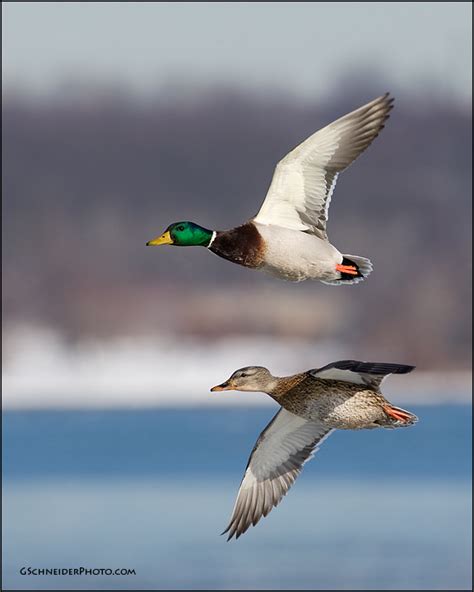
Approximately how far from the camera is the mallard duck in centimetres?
959

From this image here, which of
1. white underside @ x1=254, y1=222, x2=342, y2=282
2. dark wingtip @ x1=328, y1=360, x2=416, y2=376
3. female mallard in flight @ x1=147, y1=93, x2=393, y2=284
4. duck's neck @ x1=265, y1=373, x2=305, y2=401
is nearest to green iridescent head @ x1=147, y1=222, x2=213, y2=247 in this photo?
female mallard in flight @ x1=147, y1=93, x2=393, y2=284

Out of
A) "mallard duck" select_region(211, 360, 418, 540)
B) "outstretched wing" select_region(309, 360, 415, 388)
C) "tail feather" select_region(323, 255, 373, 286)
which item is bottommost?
"mallard duck" select_region(211, 360, 418, 540)

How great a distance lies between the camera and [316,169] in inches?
407

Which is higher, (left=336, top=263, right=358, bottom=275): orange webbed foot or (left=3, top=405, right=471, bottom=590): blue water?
(left=336, top=263, right=358, bottom=275): orange webbed foot

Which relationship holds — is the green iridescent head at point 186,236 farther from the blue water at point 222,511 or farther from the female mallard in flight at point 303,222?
the blue water at point 222,511

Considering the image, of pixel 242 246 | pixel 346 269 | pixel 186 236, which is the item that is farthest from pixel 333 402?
pixel 186 236

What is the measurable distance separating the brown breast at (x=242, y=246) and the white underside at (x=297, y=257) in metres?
0.04

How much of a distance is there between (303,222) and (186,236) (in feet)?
2.19

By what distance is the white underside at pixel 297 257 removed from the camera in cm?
996

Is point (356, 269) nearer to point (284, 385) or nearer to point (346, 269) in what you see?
point (346, 269)

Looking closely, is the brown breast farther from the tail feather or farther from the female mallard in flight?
the tail feather

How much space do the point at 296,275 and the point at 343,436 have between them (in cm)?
2936

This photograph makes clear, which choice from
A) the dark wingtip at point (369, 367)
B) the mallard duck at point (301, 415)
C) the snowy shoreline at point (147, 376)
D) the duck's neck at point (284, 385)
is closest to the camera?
the dark wingtip at point (369, 367)

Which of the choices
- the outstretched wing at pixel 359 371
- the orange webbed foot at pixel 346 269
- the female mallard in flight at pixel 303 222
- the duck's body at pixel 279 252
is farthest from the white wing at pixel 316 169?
the outstretched wing at pixel 359 371
